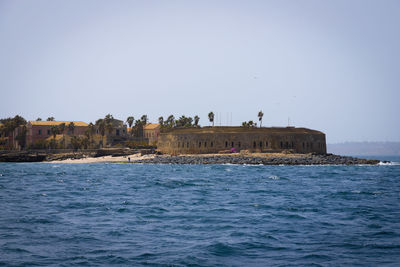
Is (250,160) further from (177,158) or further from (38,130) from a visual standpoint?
(38,130)

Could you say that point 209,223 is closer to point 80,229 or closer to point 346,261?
point 80,229

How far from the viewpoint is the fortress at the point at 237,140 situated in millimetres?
101688

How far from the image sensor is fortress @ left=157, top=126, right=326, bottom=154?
101688 mm

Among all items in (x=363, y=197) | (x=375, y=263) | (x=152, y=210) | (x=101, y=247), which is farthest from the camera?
(x=363, y=197)

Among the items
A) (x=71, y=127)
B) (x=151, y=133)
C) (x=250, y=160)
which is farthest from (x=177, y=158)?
(x=151, y=133)

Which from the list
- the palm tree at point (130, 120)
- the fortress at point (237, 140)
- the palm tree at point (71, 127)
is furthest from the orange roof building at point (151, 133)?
the fortress at point (237, 140)

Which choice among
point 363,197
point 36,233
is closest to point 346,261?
point 36,233

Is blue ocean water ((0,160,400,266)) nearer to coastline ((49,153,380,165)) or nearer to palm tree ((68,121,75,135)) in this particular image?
coastline ((49,153,380,165))

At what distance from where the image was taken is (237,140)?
101812mm

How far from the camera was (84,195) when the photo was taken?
2900cm

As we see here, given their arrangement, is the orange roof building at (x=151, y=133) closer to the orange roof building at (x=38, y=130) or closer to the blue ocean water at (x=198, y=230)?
the orange roof building at (x=38, y=130)

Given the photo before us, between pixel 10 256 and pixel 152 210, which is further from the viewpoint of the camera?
pixel 152 210

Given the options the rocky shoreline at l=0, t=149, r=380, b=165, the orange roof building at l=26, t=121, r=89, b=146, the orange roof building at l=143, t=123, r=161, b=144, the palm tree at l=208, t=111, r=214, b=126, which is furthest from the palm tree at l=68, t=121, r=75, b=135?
the palm tree at l=208, t=111, r=214, b=126

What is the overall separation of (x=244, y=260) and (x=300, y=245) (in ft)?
8.47
